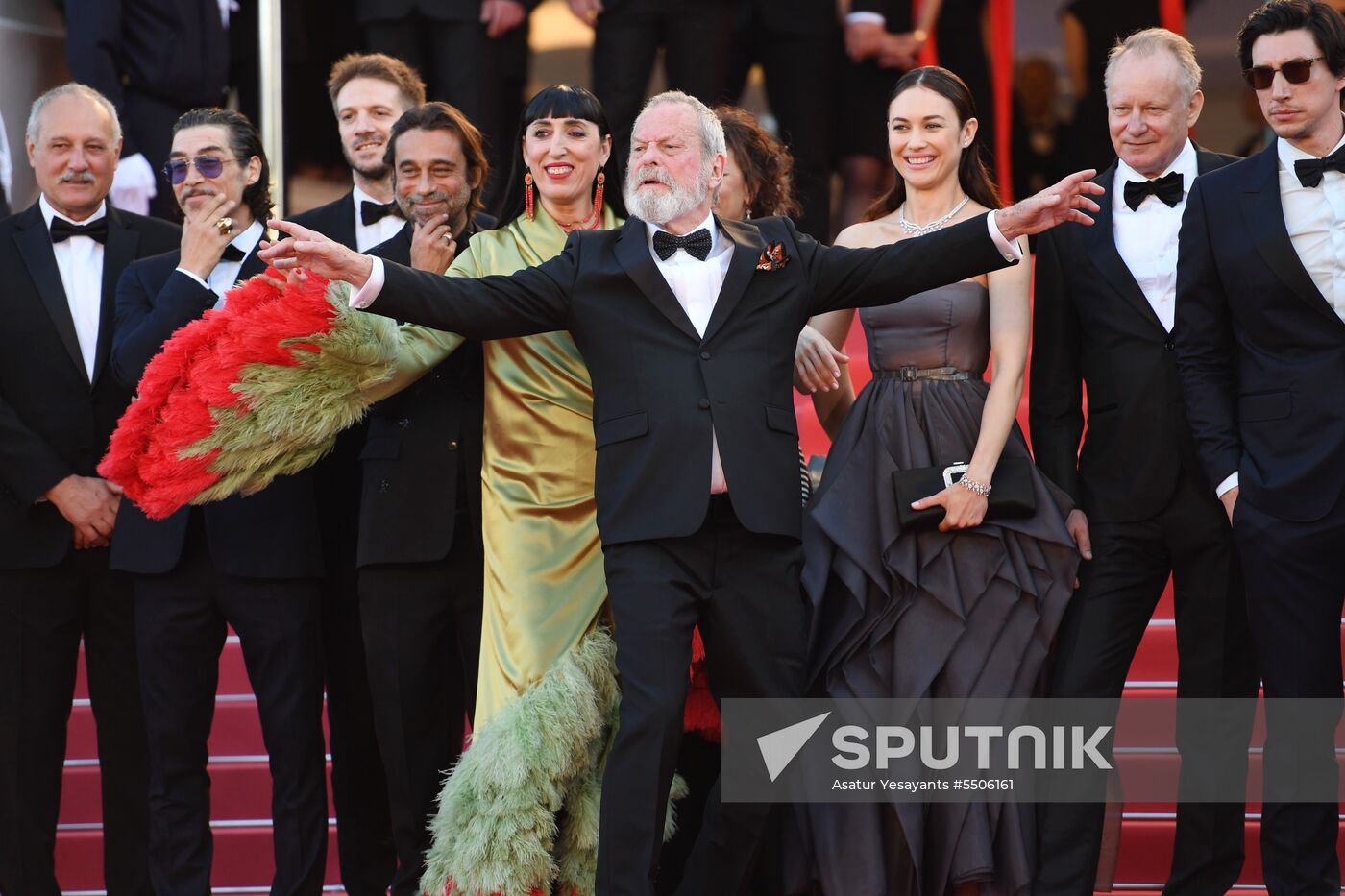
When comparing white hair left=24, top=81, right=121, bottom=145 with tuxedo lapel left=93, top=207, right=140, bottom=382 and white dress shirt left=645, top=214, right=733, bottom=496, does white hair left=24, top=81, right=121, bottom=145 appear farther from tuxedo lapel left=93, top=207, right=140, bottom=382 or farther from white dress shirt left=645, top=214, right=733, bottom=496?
white dress shirt left=645, top=214, right=733, bottom=496

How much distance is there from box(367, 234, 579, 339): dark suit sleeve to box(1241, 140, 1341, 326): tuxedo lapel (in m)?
1.73

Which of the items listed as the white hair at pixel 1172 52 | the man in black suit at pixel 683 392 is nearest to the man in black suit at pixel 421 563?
the man in black suit at pixel 683 392

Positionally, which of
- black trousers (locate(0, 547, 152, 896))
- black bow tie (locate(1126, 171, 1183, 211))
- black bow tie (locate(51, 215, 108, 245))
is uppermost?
black bow tie (locate(1126, 171, 1183, 211))

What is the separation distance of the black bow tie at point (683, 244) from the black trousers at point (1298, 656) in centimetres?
150

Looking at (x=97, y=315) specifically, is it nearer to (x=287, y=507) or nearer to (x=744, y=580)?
(x=287, y=507)

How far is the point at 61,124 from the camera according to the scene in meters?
5.23

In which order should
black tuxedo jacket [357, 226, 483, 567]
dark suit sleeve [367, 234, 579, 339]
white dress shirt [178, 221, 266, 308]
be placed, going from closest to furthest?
1. dark suit sleeve [367, 234, 579, 339]
2. black tuxedo jacket [357, 226, 483, 567]
3. white dress shirt [178, 221, 266, 308]

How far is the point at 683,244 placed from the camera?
4246mm

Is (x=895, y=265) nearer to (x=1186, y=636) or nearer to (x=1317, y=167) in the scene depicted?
(x=1317, y=167)

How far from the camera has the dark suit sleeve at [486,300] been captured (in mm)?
4102

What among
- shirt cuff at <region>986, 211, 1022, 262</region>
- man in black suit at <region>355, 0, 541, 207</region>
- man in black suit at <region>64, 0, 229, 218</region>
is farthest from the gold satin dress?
man in black suit at <region>355, 0, 541, 207</region>

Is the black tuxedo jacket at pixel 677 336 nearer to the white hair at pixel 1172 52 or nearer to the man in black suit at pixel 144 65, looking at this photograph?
the white hair at pixel 1172 52

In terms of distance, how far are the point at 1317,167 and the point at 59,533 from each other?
3721 mm

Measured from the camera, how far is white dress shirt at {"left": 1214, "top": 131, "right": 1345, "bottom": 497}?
4070 mm
